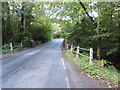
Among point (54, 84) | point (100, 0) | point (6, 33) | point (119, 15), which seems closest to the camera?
point (54, 84)

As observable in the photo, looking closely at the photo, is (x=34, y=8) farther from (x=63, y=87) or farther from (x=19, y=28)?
(x=63, y=87)

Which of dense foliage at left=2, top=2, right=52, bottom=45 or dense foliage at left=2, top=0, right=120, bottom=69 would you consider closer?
dense foliage at left=2, top=0, right=120, bottom=69

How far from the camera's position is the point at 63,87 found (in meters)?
3.22

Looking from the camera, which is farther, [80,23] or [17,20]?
[17,20]

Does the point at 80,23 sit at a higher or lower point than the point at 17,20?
lower

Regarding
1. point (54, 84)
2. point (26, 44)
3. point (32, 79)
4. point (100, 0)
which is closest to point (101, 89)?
point (54, 84)

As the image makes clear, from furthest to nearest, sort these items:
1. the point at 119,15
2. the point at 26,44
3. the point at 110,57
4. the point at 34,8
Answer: the point at 34,8
the point at 26,44
the point at 110,57
the point at 119,15

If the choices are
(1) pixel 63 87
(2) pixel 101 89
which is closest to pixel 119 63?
(2) pixel 101 89

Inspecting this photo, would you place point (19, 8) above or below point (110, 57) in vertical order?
above

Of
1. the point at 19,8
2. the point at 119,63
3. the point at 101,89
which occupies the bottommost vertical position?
the point at 119,63

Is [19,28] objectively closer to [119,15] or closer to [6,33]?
[6,33]

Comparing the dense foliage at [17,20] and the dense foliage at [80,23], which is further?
the dense foliage at [17,20]

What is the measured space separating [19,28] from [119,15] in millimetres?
13550

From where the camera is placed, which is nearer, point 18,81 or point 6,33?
point 18,81
